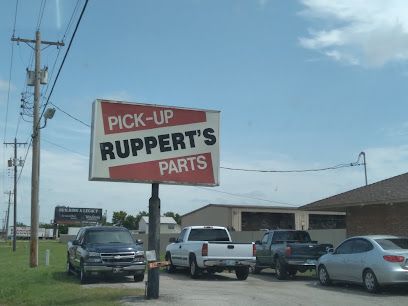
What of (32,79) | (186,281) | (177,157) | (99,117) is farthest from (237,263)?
(32,79)

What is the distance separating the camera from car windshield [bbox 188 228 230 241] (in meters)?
21.4

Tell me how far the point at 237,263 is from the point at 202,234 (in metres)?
2.68

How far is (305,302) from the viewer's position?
13273 mm

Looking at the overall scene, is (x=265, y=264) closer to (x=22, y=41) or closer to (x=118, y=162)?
(x=118, y=162)

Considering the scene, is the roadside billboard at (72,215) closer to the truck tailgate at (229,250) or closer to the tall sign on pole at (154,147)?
the truck tailgate at (229,250)

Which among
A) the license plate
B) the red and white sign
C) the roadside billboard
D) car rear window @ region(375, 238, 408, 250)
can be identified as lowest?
the license plate

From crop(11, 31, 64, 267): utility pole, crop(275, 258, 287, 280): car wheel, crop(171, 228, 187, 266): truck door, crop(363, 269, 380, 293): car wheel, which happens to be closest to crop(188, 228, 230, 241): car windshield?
crop(171, 228, 187, 266): truck door

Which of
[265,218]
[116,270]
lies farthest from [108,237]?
[265,218]

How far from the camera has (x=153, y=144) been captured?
46.4 feet

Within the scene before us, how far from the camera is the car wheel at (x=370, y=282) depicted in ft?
49.1

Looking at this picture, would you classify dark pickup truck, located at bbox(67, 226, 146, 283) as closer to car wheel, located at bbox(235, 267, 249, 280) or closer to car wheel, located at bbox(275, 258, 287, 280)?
car wheel, located at bbox(235, 267, 249, 280)

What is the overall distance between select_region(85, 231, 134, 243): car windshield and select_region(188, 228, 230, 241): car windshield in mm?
2459

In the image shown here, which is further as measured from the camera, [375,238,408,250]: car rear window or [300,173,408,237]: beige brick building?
[300,173,408,237]: beige brick building

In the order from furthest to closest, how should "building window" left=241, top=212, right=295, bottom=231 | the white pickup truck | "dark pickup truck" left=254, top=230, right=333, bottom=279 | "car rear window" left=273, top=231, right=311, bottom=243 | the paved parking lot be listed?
"building window" left=241, top=212, right=295, bottom=231 < "car rear window" left=273, top=231, right=311, bottom=243 < "dark pickup truck" left=254, top=230, right=333, bottom=279 < the white pickup truck < the paved parking lot
